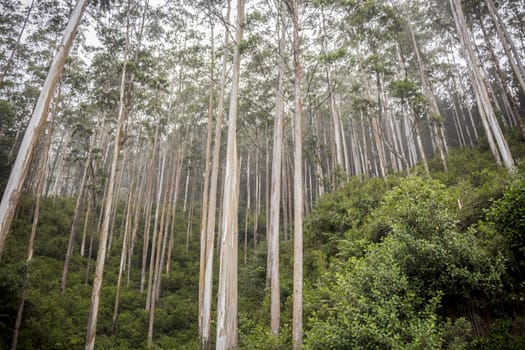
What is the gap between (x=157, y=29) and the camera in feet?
43.6

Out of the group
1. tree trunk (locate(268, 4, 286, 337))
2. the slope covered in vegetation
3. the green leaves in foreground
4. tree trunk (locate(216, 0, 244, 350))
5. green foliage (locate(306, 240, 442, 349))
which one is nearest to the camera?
green foliage (locate(306, 240, 442, 349))

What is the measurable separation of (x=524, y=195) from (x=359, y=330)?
3923 mm

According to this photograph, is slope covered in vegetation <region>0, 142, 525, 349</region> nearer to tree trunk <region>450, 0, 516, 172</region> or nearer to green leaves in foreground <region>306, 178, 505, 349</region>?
green leaves in foreground <region>306, 178, 505, 349</region>

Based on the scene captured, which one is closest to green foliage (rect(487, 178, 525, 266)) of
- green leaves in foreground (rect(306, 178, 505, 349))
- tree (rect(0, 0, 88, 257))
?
green leaves in foreground (rect(306, 178, 505, 349))

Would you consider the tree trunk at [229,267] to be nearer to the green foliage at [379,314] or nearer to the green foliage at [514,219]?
the green foliage at [379,314]

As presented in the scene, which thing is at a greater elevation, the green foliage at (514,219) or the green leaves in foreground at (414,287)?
the green foliage at (514,219)

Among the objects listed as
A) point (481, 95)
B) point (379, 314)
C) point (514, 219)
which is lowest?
point (379, 314)

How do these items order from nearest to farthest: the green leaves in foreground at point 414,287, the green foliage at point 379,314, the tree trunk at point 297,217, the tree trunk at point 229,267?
the green foliage at point 379,314, the green leaves in foreground at point 414,287, the tree trunk at point 297,217, the tree trunk at point 229,267

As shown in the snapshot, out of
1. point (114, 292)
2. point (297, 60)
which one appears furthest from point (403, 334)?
point (114, 292)

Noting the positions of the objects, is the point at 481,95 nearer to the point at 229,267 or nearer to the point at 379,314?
the point at 379,314

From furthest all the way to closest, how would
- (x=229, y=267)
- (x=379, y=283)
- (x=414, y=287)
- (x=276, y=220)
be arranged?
(x=276, y=220) < (x=229, y=267) < (x=414, y=287) < (x=379, y=283)

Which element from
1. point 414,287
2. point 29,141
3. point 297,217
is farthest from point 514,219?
point 29,141

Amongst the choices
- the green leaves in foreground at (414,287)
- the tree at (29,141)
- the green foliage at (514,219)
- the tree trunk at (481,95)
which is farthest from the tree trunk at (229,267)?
the tree trunk at (481,95)

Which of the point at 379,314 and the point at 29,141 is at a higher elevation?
the point at 29,141
